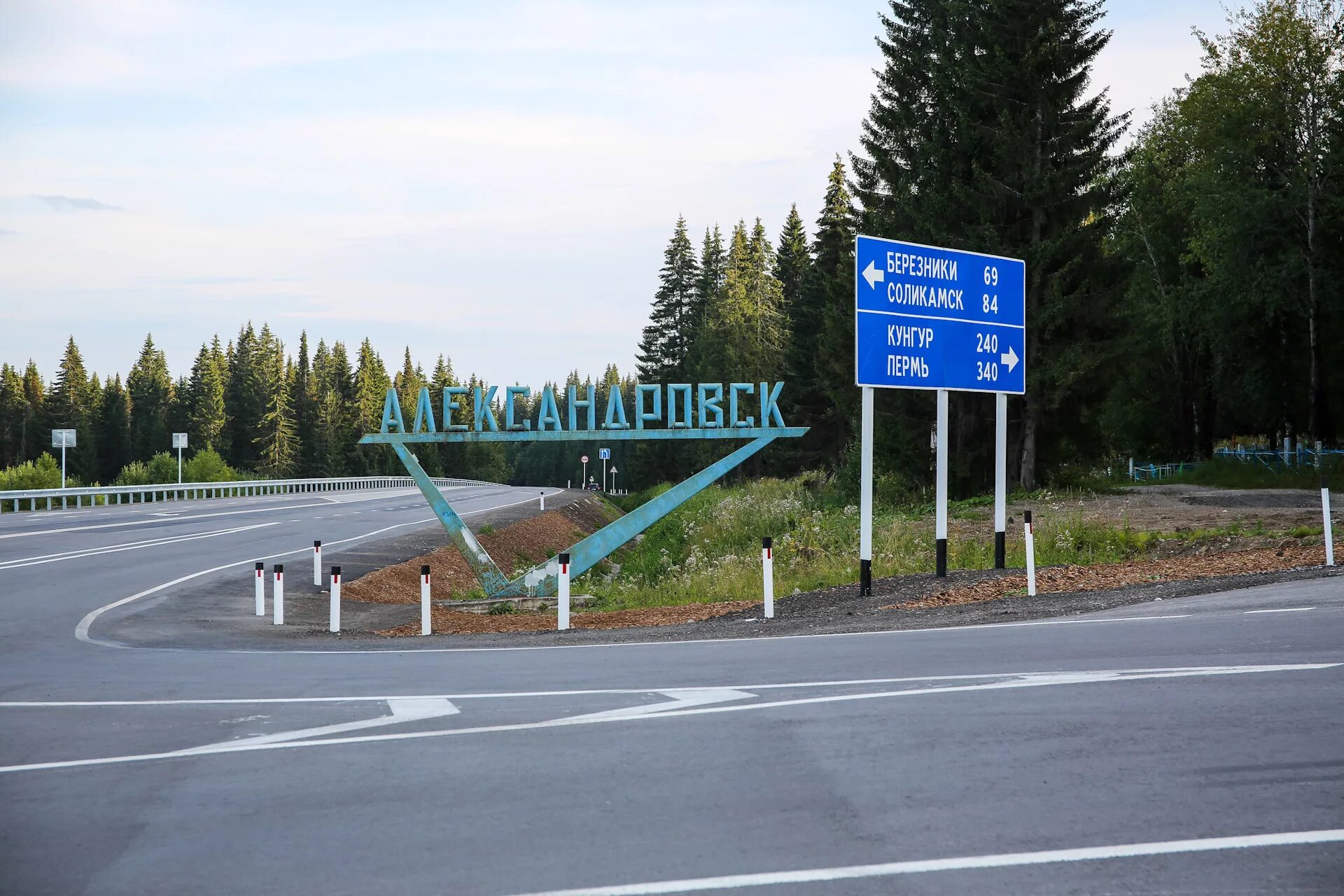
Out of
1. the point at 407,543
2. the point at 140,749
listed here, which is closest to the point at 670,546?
the point at 407,543

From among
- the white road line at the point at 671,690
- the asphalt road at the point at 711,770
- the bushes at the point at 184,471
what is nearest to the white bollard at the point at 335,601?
the asphalt road at the point at 711,770

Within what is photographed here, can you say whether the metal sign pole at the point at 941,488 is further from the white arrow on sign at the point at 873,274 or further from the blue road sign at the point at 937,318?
the white arrow on sign at the point at 873,274

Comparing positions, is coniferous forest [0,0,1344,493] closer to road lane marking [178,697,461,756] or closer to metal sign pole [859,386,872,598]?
metal sign pole [859,386,872,598]

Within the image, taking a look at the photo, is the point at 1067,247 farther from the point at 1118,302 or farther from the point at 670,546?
the point at 670,546

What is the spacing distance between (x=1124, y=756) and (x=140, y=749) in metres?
6.15

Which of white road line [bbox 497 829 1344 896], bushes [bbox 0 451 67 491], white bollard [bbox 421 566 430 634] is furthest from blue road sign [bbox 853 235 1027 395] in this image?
bushes [bbox 0 451 67 491]

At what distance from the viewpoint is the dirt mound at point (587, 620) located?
1792 cm

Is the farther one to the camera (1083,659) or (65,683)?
(65,683)

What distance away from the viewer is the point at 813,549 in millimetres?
25594

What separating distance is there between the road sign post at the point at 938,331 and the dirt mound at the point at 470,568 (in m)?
7.38

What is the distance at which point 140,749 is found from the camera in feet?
25.7

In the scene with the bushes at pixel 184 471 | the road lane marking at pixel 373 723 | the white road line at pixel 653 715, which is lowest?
the road lane marking at pixel 373 723

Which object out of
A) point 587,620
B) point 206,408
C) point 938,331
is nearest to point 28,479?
point 206,408

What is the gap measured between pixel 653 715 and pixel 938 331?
11.9 m
